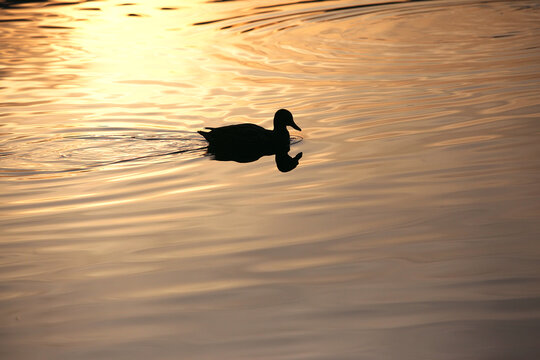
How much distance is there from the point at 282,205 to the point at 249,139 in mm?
2727

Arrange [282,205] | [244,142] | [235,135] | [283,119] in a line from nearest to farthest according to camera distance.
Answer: [282,205]
[235,135]
[244,142]
[283,119]

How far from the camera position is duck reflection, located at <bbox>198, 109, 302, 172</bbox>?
10992 mm

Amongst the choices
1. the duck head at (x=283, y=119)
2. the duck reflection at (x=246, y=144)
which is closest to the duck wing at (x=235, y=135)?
the duck reflection at (x=246, y=144)

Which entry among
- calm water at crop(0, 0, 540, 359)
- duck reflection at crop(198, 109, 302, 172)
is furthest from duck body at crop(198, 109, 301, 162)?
calm water at crop(0, 0, 540, 359)

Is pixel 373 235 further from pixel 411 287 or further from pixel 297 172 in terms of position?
pixel 297 172

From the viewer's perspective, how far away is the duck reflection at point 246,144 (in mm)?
10992

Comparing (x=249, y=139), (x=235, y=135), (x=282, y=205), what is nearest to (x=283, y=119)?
(x=249, y=139)

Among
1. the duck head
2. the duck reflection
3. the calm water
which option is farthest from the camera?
the duck head

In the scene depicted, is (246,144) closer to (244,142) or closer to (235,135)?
(244,142)

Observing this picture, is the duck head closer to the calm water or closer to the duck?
the duck

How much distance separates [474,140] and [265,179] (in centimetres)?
306

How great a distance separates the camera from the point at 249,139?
11242mm

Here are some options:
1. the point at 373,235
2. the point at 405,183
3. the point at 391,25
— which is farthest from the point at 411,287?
the point at 391,25

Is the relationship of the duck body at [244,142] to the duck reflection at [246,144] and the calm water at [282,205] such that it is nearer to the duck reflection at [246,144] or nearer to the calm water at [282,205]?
the duck reflection at [246,144]
